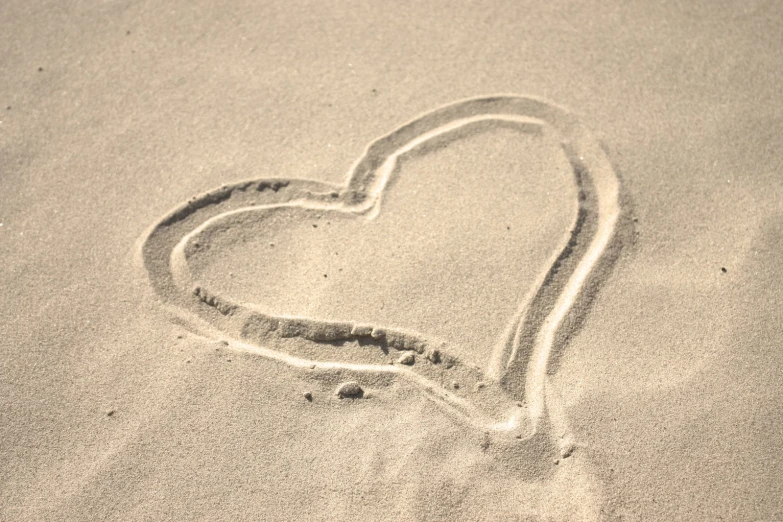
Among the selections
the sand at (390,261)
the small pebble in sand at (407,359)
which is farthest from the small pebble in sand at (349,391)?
the small pebble in sand at (407,359)

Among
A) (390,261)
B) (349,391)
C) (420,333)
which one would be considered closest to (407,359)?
(420,333)

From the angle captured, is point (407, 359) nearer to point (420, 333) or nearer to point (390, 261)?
point (420, 333)

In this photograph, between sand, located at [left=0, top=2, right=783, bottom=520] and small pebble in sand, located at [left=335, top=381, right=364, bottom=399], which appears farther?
small pebble in sand, located at [left=335, top=381, right=364, bottom=399]

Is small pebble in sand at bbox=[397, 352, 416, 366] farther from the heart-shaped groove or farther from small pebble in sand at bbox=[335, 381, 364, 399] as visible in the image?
small pebble in sand at bbox=[335, 381, 364, 399]

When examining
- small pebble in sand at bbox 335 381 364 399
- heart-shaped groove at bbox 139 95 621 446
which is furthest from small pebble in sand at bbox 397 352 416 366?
small pebble in sand at bbox 335 381 364 399

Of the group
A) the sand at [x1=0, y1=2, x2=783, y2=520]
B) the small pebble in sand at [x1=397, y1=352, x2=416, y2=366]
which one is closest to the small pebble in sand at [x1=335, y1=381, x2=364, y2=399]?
the sand at [x1=0, y1=2, x2=783, y2=520]

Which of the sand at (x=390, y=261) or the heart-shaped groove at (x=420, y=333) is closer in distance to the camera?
the sand at (x=390, y=261)

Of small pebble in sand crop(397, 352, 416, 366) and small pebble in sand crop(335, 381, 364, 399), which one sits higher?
small pebble in sand crop(397, 352, 416, 366)

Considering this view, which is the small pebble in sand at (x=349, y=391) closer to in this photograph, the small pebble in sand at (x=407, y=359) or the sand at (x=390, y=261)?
the sand at (x=390, y=261)
